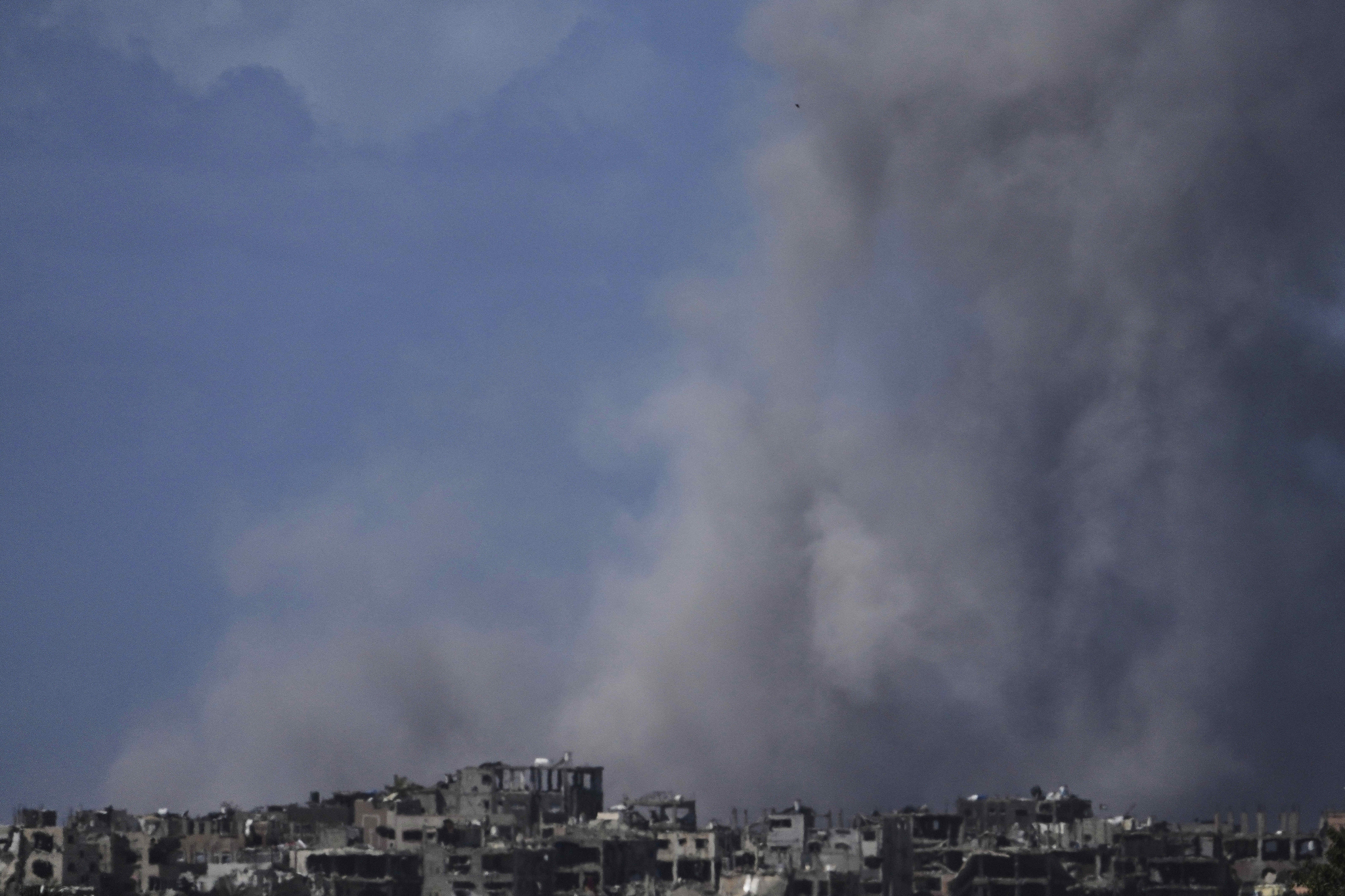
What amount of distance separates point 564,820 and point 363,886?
69.4ft

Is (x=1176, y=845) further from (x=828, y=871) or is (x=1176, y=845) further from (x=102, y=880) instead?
(x=102, y=880)

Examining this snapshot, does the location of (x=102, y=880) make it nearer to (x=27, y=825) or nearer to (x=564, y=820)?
(x=27, y=825)

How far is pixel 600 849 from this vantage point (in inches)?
4990

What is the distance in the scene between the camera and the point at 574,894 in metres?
122

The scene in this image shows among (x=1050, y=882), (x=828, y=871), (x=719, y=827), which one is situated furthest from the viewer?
(x=719, y=827)

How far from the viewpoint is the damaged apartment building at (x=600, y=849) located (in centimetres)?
12075

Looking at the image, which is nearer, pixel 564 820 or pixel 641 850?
pixel 641 850

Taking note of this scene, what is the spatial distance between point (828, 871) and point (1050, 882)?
14.9 m

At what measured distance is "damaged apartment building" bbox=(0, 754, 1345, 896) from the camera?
121 meters

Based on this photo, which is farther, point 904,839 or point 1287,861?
point 1287,861

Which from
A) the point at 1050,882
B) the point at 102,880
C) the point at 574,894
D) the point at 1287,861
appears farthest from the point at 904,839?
the point at 102,880

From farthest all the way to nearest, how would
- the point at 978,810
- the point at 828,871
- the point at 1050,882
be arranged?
the point at 978,810 → the point at 1050,882 → the point at 828,871

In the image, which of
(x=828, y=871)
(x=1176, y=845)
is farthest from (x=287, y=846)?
(x=1176, y=845)

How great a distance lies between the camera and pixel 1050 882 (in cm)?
12669
